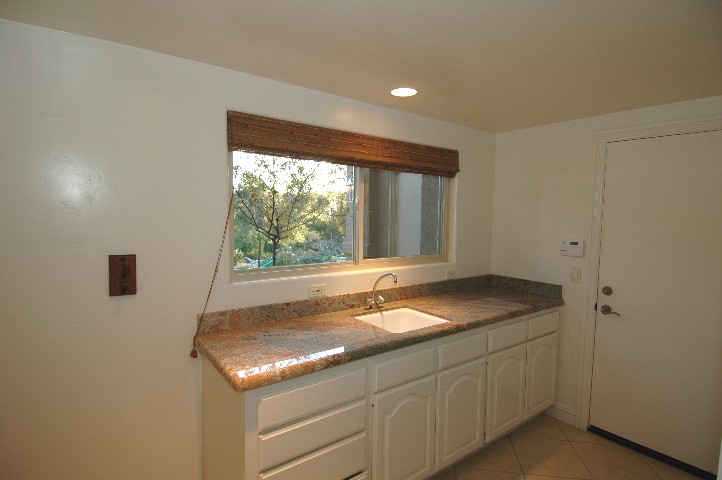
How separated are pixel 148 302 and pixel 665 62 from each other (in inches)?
100

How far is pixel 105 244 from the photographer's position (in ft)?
5.14

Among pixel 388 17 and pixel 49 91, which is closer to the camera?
pixel 388 17

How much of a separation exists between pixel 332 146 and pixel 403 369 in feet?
4.18

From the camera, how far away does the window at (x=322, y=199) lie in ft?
6.41

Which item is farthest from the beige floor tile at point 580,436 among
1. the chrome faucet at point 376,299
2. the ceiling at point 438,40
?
A: the ceiling at point 438,40

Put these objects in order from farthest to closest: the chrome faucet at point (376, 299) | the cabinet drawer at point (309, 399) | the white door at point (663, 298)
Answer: the chrome faucet at point (376, 299)
the white door at point (663, 298)
the cabinet drawer at point (309, 399)

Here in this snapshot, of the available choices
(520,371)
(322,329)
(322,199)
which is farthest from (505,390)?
(322,199)

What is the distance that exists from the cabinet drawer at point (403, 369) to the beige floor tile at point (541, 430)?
3.96 ft

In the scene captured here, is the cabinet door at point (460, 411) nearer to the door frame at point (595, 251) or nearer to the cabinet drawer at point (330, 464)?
the cabinet drawer at point (330, 464)

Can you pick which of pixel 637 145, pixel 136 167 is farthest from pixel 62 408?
pixel 637 145

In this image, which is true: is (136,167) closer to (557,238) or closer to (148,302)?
(148,302)

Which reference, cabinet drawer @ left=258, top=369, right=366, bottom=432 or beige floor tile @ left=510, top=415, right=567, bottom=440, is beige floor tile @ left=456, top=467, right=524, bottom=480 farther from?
cabinet drawer @ left=258, top=369, right=366, bottom=432

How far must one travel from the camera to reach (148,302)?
1.66 m

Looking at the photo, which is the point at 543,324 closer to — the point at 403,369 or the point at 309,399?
the point at 403,369
